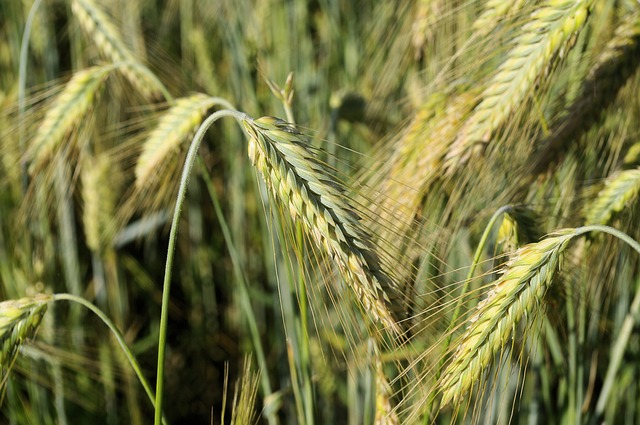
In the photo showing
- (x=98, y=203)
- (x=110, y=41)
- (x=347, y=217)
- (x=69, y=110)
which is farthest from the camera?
(x=98, y=203)

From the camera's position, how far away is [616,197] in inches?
36.9

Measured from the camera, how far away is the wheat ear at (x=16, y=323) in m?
0.83

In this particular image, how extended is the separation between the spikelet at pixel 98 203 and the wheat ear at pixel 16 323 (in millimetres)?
778

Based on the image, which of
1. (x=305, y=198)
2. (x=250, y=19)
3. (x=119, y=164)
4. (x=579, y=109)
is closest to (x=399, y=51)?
(x=250, y=19)

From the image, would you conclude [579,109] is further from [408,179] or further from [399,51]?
[399,51]

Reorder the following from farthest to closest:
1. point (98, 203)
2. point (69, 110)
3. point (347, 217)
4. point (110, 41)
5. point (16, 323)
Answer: point (98, 203), point (110, 41), point (69, 110), point (16, 323), point (347, 217)

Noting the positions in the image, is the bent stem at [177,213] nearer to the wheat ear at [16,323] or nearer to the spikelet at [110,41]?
the wheat ear at [16,323]

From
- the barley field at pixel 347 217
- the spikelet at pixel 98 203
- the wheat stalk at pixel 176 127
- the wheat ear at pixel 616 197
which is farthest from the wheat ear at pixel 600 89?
the spikelet at pixel 98 203

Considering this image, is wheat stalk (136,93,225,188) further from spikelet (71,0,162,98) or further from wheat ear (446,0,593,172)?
wheat ear (446,0,593,172)

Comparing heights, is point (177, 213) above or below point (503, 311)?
above

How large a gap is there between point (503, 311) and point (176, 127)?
52 cm

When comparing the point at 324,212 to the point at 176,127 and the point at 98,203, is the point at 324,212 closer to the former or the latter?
the point at 176,127

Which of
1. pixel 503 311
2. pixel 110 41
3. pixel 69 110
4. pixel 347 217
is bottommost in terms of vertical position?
pixel 503 311

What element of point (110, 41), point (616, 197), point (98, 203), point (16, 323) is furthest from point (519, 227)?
point (98, 203)
